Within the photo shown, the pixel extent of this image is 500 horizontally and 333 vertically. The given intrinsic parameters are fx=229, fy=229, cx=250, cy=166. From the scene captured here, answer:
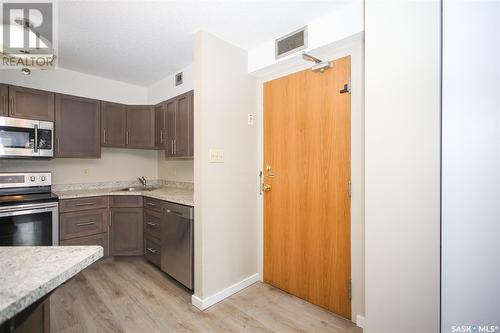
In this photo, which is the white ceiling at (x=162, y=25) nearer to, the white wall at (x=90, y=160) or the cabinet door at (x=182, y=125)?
the white wall at (x=90, y=160)

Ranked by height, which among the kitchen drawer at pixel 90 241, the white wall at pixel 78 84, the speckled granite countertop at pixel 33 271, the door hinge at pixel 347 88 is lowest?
the kitchen drawer at pixel 90 241

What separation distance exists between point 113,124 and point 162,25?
1.74 m

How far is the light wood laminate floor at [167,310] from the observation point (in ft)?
5.77

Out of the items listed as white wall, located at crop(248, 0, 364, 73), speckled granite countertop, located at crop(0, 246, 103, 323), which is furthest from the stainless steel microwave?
white wall, located at crop(248, 0, 364, 73)

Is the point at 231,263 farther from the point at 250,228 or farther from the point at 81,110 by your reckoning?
the point at 81,110

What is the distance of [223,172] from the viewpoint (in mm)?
2180

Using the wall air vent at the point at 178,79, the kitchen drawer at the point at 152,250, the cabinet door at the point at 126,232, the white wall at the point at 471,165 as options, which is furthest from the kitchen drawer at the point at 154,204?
the white wall at the point at 471,165

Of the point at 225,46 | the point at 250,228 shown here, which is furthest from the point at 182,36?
the point at 250,228

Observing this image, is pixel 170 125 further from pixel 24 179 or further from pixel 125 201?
pixel 24 179

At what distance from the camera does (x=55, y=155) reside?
268 centimetres

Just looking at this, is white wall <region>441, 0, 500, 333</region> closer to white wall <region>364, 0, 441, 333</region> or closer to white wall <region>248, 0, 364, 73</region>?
white wall <region>364, 0, 441, 333</region>

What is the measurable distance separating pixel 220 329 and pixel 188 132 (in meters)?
1.92

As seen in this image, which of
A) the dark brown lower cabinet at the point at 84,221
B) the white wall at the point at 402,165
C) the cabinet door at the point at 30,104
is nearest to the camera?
the white wall at the point at 402,165

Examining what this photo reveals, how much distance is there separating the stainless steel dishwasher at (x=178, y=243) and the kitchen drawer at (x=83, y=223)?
91 cm
